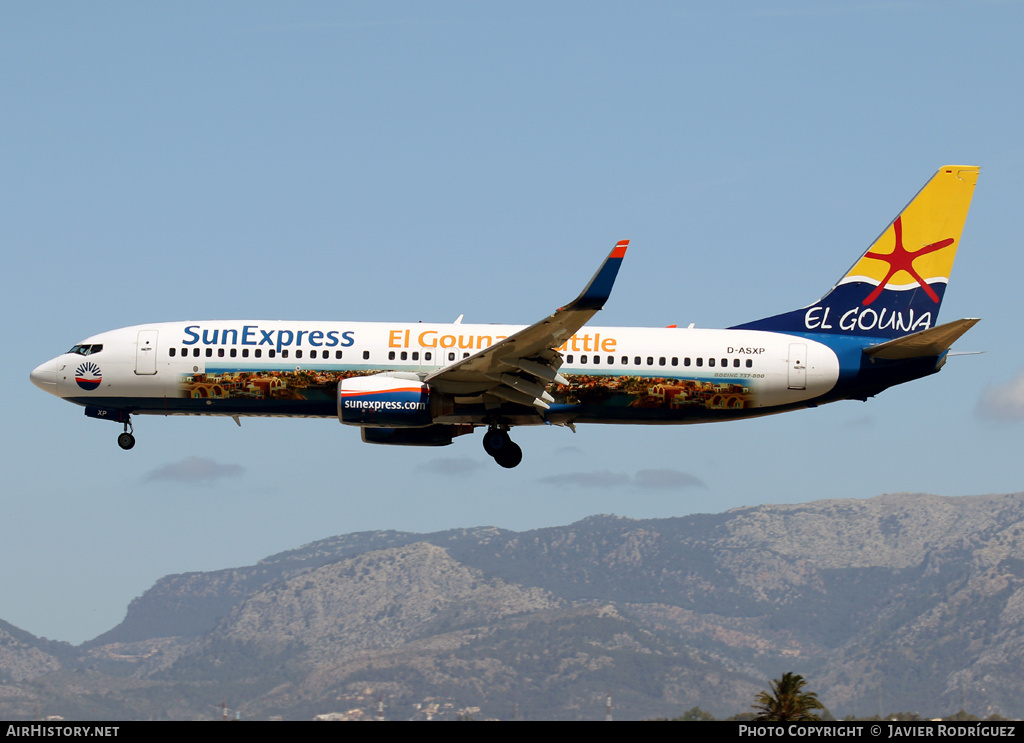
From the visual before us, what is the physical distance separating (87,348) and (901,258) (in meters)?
34.5

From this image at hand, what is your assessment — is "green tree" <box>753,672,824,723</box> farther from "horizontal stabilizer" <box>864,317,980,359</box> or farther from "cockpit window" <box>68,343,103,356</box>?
"cockpit window" <box>68,343,103,356</box>

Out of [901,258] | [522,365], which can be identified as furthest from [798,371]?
[522,365]

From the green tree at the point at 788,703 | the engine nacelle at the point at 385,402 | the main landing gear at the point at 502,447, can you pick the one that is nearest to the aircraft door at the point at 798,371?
the main landing gear at the point at 502,447

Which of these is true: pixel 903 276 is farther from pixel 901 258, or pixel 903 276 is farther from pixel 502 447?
pixel 502 447

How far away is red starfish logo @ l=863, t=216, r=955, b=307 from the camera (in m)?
54.5

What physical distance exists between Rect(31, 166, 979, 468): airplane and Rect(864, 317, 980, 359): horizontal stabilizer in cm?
7

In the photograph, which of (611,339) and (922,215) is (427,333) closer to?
(611,339)

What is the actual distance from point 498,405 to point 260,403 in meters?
9.39

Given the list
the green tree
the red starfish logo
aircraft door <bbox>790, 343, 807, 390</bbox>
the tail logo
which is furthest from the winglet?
the green tree

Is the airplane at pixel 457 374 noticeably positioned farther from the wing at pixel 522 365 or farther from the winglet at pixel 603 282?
the winglet at pixel 603 282

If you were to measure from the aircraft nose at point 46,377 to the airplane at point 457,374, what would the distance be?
0.06m

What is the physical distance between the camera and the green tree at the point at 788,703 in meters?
67.6
